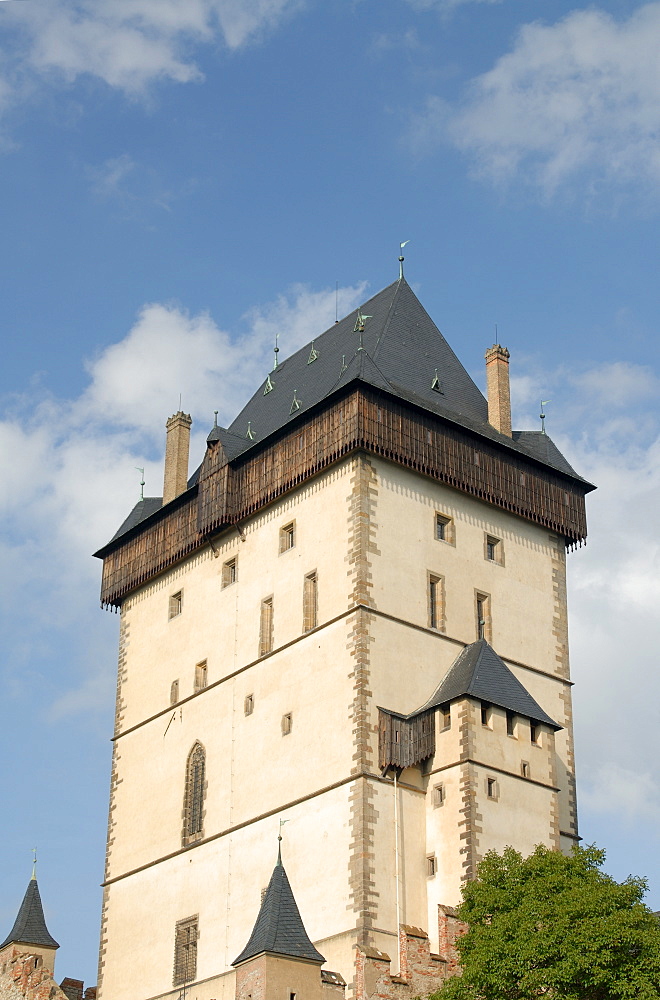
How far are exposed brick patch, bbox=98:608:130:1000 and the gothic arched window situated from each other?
11.8 feet

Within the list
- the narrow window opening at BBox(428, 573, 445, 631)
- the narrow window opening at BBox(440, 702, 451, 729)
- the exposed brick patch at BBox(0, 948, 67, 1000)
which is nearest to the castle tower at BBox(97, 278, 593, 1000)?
the narrow window opening at BBox(428, 573, 445, 631)

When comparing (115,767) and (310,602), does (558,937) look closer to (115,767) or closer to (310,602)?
(310,602)

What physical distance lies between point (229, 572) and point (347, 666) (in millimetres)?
6821

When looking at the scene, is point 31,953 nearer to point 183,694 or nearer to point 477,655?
point 183,694

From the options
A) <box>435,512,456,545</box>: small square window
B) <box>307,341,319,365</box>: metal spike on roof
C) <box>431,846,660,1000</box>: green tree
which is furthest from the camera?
<box>307,341,319,365</box>: metal spike on roof

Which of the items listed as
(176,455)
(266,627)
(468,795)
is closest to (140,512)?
(176,455)

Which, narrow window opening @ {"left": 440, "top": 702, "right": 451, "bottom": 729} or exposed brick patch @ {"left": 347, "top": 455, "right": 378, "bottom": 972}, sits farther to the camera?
narrow window opening @ {"left": 440, "top": 702, "right": 451, "bottom": 729}

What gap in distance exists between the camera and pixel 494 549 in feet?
143

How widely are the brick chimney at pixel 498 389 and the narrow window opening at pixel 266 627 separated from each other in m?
7.97

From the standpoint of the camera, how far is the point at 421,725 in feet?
128

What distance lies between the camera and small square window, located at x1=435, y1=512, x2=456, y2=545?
42.3m

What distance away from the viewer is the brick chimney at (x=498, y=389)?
45875 mm

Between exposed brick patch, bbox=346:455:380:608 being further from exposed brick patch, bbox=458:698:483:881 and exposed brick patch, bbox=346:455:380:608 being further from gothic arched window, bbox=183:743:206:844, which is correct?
gothic arched window, bbox=183:743:206:844

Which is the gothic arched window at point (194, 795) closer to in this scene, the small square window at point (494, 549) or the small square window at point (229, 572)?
the small square window at point (229, 572)
